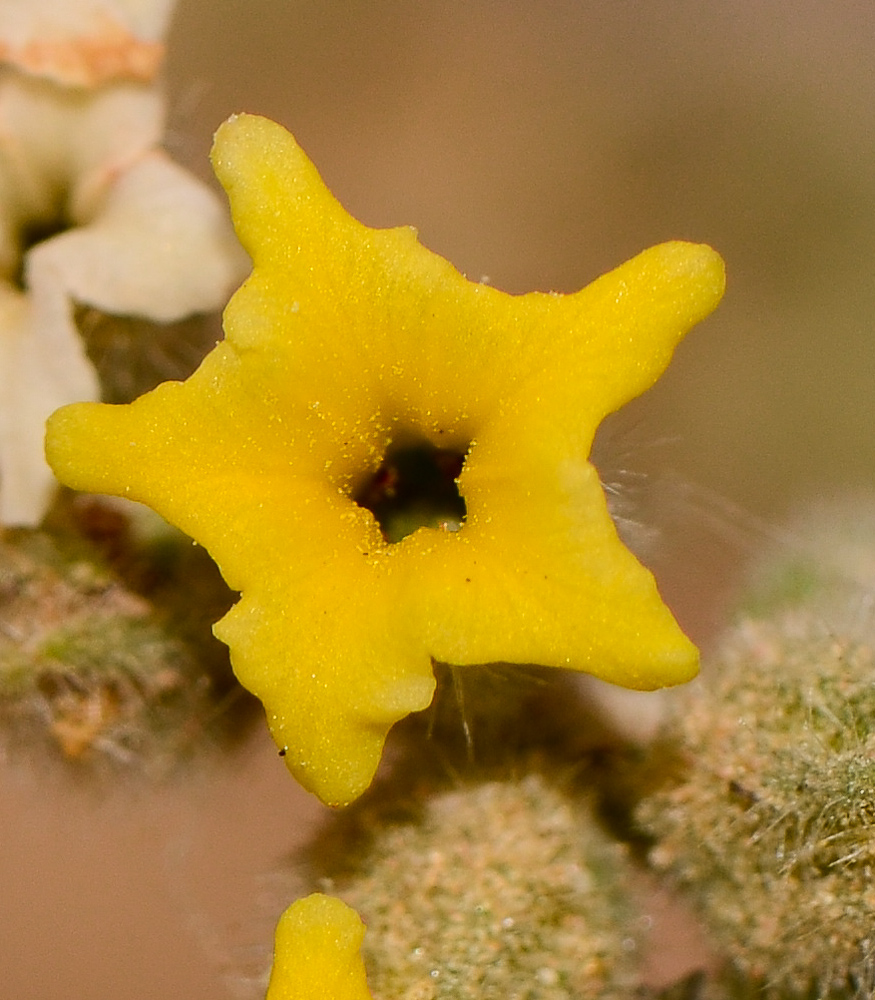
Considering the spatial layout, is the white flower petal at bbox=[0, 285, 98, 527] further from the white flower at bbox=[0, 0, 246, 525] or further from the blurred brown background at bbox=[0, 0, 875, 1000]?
the blurred brown background at bbox=[0, 0, 875, 1000]

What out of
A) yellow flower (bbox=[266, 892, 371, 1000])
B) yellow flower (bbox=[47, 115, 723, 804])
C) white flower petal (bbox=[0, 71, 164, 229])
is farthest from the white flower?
yellow flower (bbox=[266, 892, 371, 1000])

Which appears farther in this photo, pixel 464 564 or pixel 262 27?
pixel 262 27

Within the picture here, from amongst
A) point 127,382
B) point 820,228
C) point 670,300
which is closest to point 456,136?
point 820,228

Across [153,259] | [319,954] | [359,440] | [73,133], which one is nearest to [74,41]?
[73,133]

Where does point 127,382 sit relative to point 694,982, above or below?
above

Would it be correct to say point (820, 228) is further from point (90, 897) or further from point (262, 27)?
point (90, 897)

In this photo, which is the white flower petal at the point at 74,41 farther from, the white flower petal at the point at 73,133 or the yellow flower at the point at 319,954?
the yellow flower at the point at 319,954
